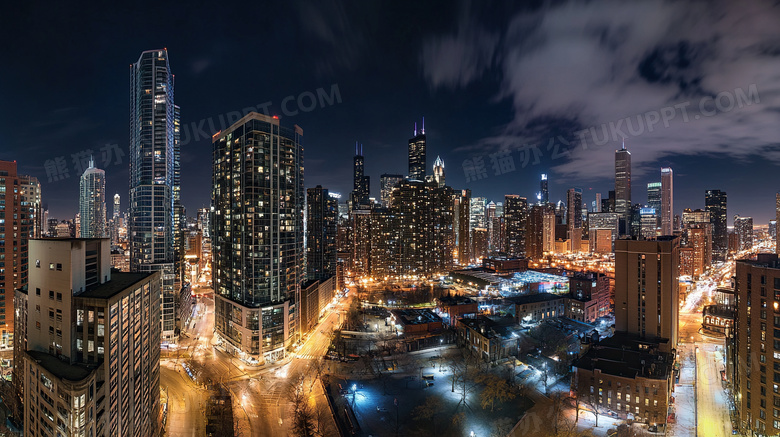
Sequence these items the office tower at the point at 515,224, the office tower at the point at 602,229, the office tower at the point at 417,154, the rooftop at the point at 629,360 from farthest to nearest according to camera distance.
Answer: the office tower at the point at 602,229, the office tower at the point at 417,154, the office tower at the point at 515,224, the rooftop at the point at 629,360

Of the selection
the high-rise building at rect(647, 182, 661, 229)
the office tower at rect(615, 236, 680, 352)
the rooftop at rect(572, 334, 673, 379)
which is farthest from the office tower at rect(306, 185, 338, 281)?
the high-rise building at rect(647, 182, 661, 229)

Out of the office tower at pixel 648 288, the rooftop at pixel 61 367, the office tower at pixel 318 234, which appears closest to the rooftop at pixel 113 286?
the rooftop at pixel 61 367

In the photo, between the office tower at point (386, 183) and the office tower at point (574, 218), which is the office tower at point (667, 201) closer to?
the office tower at point (574, 218)

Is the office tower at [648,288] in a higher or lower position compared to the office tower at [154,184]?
lower

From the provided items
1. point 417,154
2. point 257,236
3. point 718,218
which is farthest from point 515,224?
point 257,236

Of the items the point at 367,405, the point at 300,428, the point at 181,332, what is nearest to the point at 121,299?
the point at 300,428

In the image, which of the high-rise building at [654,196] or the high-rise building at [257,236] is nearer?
the high-rise building at [257,236]

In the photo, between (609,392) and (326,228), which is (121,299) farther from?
(326,228)
